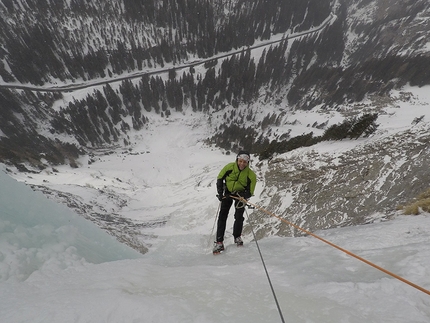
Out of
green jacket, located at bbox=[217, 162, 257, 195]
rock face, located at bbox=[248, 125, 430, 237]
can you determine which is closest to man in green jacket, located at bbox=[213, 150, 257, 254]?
green jacket, located at bbox=[217, 162, 257, 195]

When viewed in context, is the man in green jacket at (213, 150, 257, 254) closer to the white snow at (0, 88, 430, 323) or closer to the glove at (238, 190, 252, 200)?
the glove at (238, 190, 252, 200)

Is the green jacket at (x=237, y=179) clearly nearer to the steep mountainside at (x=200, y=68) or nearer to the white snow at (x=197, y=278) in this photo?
the white snow at (x=197, y=278)

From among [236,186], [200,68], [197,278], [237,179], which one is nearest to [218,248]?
[236,186]

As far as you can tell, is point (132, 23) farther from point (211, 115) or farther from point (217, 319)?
point (217, 319)

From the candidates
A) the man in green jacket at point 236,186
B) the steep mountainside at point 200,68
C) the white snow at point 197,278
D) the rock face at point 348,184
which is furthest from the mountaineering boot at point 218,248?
the steep mountainside at point 200,68

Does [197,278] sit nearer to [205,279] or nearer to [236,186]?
[205,279]

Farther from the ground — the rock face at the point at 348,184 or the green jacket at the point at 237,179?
the green jacket at the point at 237,179

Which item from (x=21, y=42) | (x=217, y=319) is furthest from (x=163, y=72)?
(x=217, y=319)

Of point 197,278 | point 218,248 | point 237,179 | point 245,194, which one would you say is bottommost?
point 218,248
